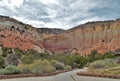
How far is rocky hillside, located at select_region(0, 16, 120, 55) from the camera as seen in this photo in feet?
389

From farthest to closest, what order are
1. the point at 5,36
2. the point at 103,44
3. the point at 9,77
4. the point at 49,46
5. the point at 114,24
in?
the point at 49,46, the point at 114,24, the point at 103,44, the point at 5,36, the point at 9,77

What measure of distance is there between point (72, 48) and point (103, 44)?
18.3m

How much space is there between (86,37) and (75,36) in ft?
19.7

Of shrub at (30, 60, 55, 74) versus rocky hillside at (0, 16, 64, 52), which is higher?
rocky hillside at (0, 16, 64, 52)

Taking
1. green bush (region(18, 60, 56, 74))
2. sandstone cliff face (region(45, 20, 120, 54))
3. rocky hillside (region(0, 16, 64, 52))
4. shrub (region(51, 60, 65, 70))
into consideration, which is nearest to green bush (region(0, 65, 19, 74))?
green bush (region(18, 60, 56, 74))

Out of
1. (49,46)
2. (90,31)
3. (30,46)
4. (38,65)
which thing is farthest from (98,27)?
(38,65)

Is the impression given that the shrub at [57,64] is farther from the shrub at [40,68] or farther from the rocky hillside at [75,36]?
the rocky hillside at [75,36]

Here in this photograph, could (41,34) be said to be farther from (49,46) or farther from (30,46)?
(30,46)

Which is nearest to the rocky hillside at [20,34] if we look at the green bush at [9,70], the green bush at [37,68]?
the green bush at [37,68]

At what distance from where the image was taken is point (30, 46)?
10088cm

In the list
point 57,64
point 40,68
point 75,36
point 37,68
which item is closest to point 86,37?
point 75,36

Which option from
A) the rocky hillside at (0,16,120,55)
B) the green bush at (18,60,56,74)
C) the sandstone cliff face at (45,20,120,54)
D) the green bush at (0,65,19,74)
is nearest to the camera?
the green bush at (0,65,19,74)

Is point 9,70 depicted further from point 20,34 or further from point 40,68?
point 20,34

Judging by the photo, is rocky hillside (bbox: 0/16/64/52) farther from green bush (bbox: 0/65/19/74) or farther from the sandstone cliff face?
green bush (bbox: 0/65/19/74)
